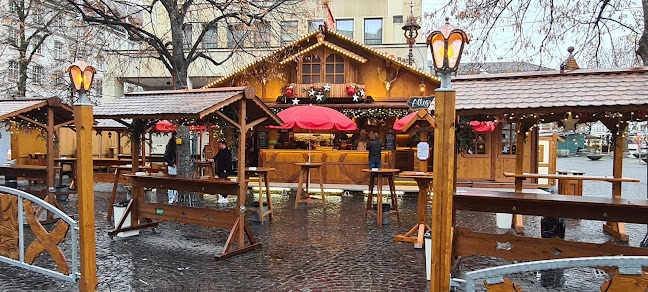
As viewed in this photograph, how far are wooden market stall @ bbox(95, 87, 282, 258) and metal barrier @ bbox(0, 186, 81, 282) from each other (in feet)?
7.58

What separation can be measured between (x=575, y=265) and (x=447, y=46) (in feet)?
7.61

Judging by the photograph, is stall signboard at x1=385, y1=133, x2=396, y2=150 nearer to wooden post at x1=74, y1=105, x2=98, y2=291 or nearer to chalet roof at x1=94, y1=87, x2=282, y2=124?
chalet roof at x1=94, y1=87, x2=282, y2=124

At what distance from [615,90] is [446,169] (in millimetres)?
3008

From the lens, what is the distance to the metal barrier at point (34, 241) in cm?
523

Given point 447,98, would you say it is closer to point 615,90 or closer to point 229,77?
point 615,90

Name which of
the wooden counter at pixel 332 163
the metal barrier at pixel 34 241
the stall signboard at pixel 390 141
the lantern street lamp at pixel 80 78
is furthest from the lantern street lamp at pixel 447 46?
the stall signboard at pixel 390 141

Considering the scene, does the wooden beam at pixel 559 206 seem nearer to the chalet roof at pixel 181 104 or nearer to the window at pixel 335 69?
the chalet roof at pixel 181 104

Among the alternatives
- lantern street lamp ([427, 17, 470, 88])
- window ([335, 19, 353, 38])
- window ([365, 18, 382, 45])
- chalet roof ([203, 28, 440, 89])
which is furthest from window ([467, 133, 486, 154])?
window ([335, 19, 353, 38])

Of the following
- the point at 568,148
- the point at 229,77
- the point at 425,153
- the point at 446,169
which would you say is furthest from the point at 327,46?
the point at 568,148

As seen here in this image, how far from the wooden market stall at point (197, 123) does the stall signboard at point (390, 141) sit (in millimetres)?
9947

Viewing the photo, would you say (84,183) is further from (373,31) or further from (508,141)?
(373,31)

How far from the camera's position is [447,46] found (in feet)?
14.5

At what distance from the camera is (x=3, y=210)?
5746 mm

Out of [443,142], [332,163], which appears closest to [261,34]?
[332,163]
